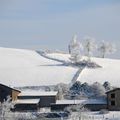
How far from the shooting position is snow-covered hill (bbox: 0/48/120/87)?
9662 cm

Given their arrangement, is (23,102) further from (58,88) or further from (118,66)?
(118,66)

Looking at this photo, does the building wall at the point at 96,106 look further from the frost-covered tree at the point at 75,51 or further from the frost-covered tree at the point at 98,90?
the frost-covered tree at the point at 75,51

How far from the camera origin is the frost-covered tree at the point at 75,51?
119 metres

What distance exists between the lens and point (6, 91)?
7469cm

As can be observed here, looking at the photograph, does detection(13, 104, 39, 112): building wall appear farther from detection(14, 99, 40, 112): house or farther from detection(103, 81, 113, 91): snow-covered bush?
detection(103, 81, 113, 91): snow-covered bush

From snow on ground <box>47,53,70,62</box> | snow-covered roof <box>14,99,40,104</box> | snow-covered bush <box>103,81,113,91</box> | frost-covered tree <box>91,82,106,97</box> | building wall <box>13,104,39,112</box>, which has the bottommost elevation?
building wall <box>13,104,39,112</box>

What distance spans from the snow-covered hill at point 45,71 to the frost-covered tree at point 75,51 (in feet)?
4.86

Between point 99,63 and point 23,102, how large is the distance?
163ft

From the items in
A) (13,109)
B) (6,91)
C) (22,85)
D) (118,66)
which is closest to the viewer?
(13,109)

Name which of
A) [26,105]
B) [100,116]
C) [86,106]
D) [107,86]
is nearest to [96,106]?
[86,106]

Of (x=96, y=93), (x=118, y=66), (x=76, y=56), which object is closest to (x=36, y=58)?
(x=76, y=56)

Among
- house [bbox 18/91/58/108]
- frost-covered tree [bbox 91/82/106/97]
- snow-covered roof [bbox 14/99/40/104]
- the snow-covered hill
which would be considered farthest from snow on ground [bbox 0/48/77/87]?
snow-covered roof [bbox 14/99/40/104]

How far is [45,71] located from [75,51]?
27.3 meters

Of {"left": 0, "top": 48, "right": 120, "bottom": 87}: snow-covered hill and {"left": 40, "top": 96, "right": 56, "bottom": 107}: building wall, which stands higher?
{"left": 0, "top": 48, "right": 120, "bottom": 87}: snow-covered hill
